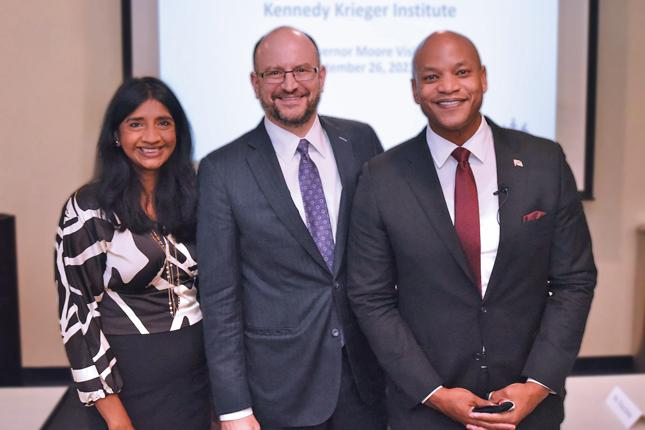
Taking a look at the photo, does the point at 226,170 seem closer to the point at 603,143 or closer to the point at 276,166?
the point at 276,166

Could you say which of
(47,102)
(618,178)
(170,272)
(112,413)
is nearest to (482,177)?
(170,272)

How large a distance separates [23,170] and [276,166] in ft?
8.40

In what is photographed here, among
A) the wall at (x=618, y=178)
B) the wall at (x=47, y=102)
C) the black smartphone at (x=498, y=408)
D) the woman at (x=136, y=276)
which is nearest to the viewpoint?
the black smartphone at (x=498, y=408)

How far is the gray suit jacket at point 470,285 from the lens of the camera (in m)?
1.72

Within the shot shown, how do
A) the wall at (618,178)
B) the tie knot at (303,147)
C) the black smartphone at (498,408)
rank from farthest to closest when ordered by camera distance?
the wall at (618,178)
the tie knot at (303,147)
the black smartphone at (498,408)

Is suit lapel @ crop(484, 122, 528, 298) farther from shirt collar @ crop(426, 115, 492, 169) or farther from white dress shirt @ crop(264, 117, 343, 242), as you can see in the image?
white dress shirt @ crop(264, 117, 343, 242)

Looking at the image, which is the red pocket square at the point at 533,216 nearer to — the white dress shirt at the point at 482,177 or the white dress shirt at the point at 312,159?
the white dress shirt at the point at 482,177

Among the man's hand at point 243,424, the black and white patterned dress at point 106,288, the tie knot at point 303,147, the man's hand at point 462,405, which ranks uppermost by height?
the tie knot at point 303,147

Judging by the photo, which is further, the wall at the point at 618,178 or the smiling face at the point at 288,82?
the wall at the point at 618,178

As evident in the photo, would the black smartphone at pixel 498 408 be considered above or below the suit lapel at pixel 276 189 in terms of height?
below

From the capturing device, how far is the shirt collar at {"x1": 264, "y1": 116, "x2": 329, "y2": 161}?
6.51 feet

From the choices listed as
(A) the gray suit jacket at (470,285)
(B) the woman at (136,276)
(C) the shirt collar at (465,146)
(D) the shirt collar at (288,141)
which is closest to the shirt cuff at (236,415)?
(B) the woman at (136,276)

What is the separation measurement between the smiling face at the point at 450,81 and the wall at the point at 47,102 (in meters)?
2.60

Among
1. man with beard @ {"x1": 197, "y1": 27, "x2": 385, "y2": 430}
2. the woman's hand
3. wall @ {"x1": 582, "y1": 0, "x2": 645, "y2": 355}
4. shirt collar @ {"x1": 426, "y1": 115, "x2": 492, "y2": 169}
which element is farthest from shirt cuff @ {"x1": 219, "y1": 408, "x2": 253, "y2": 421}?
wall @ {"x1": 582, "y1": 0, "x2": 645, "y2": 355}
